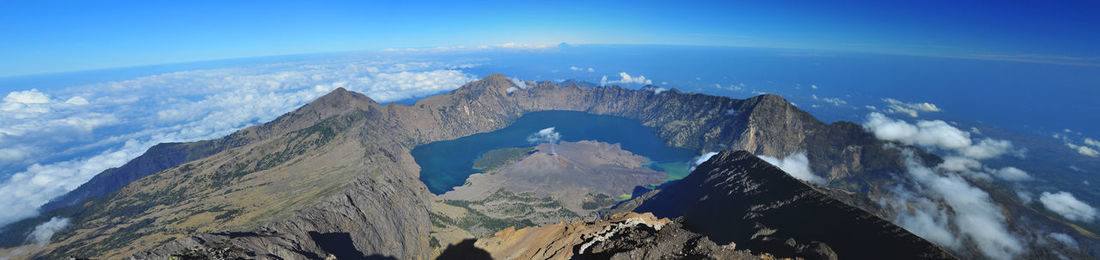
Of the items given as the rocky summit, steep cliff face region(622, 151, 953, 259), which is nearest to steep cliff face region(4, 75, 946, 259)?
the rocky summit

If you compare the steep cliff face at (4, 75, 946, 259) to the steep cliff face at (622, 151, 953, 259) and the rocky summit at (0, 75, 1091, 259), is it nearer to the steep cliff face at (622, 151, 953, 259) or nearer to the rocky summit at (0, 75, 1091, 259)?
the rocky summit at (0, 75, 1091, 259)

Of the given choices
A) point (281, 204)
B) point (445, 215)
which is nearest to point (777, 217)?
point (445, 215)

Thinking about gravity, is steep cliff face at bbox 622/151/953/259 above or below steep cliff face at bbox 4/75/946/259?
above

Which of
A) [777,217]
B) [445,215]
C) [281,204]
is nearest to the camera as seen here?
[777,217]

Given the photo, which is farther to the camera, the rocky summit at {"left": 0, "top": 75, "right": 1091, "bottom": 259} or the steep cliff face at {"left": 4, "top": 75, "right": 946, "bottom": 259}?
the steep cliff face at {"left": 4, "top": 75, "right": 946, "bottom": 259}

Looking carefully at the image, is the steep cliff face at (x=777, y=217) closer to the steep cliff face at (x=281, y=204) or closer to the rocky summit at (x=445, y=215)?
the rocky summit at (x=445, y=215)

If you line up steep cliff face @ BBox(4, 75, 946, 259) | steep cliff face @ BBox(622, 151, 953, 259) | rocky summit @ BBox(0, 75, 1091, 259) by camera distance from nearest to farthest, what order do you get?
rocky summit @ BBox(0, 75, 1091, 259) < steep cliff face @ BBox(622, 151, 953, 259) < steep cliff face @ BBox(4, 75, 946, 259)

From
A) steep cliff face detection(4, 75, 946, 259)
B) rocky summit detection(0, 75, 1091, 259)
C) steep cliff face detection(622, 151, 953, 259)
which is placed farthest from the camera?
steep cliff face detection(4, 75, 946, 259)

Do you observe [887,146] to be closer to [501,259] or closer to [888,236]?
[888,236]

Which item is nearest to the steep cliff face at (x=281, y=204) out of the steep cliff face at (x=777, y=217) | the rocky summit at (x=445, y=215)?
the rocky summit at (x=445, y=215)

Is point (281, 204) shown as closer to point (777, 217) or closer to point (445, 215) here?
point (445, 215)
